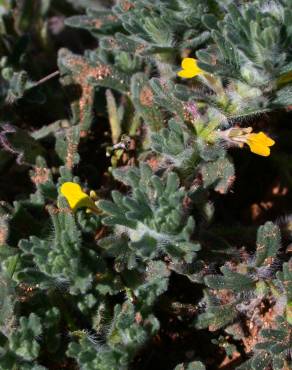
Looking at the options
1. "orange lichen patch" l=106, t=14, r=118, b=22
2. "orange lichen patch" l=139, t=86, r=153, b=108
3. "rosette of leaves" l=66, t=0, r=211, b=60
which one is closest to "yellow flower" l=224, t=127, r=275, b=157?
"orange lichen patch" l=139, t=86, r=153, b=108

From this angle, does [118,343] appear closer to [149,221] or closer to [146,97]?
[149,221]

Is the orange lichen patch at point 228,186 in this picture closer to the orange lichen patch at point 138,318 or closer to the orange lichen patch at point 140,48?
the orange lichen patch at point 138,318

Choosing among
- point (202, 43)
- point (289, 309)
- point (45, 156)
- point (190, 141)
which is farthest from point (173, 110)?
point (289, 309)

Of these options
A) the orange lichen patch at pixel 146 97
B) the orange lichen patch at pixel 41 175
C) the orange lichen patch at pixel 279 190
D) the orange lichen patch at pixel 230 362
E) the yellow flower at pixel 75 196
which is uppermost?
the orange lichen patch at pixel 146 97

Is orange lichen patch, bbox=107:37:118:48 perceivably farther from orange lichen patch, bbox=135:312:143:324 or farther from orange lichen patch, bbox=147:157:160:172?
orange lichen patch, bbox=135:312:143:324

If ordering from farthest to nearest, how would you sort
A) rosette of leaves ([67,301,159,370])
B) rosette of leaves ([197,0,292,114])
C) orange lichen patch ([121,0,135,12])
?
orange lichen patch ([121,0,135,12]) < rosette of leaves ([197,0,292,114]) < rosette of leaves ([67,301,159,370])

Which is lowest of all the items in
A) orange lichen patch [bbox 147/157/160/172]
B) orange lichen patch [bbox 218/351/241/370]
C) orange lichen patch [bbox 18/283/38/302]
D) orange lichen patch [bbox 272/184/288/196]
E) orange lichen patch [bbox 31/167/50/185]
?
orange lichen patch [bbox 218/351/241/370]

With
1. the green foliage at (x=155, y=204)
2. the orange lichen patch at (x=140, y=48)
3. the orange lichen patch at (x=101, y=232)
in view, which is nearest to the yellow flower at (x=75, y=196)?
the green foliage at (x=155, y=204)
